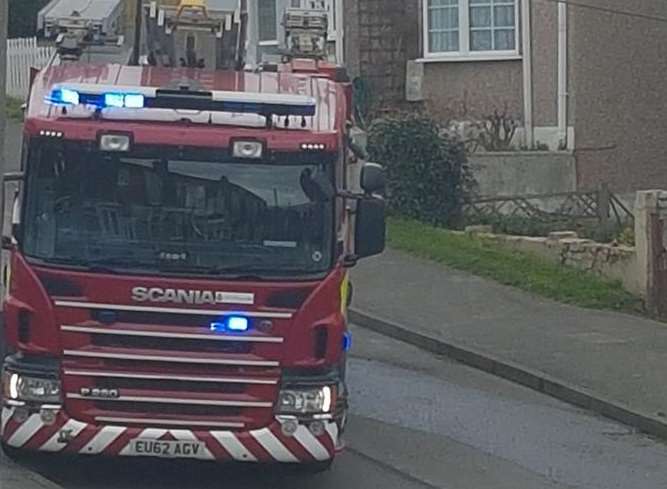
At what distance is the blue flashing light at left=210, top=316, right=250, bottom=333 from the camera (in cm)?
1034

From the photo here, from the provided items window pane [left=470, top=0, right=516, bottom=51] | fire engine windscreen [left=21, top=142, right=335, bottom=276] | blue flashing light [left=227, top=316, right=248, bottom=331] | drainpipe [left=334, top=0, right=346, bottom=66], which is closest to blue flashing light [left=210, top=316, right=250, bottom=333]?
blue flashing light [left=227, top=316, right=248, bottom=331]

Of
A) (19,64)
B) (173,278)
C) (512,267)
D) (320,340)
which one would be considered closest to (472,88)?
(512,267)

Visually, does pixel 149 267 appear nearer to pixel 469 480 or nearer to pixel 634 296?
pixel 469 480

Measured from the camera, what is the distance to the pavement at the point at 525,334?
15.1 meters

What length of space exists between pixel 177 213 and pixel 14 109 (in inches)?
1007

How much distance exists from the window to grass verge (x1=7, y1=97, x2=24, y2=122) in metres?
9.37

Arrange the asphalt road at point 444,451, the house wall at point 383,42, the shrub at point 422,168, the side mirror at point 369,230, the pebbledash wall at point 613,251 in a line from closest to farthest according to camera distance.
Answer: the side mirror at point 369,230 → the asphalt road at point 444,451 → the pebbledash wall at point 613,251 → the shrub at point 422,168 → the house wall at point 383,42

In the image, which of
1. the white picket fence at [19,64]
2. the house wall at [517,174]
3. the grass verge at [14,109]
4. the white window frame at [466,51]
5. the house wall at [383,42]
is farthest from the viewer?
the white picket fence at [19,64]

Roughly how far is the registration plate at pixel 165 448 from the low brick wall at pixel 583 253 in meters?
9.99

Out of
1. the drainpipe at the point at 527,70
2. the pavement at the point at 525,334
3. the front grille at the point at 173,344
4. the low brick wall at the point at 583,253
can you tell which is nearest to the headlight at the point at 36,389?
the front grille at the point at 173,344

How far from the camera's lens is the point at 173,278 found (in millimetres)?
10328

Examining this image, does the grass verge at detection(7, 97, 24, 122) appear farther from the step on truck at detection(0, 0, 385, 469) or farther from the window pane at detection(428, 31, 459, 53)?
the step on truck at detection(0, 0, 385, 469)

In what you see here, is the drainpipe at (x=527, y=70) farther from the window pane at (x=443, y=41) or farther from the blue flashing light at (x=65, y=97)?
the blue flashing light at (x=65, y=97)

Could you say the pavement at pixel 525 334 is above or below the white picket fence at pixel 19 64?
below
